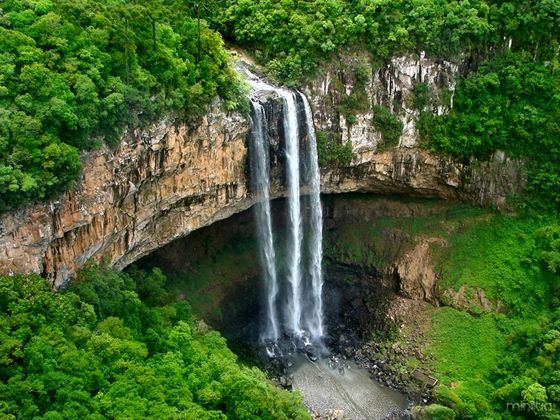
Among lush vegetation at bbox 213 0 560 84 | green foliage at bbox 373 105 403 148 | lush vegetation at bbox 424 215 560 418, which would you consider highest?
lush vegetation at bbox 213 0 560 84

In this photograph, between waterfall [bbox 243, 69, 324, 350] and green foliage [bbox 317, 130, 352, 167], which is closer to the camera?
waterfall [bbox 243, 69, 324, 350]

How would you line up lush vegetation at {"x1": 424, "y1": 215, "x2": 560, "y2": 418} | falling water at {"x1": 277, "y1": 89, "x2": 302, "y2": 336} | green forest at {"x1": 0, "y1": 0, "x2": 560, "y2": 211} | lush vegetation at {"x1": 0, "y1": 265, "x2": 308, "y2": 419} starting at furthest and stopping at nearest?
1. falling water at {"x1": 277, "y1": 89, "x2": 302, "y2": 336}
2. lush vegetation at {"x1": 424, "y1": 215, "x2": 560, "y2": 418}
3. green forest at {"x1": 0, "y1": 0, "x2": 560, "y2": 211}
4. lush vegetation at {"x1": 0, "y1": 265, "x2": 308, "y2": 419}

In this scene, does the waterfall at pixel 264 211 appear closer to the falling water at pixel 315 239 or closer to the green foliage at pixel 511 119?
the falling water at pixel 315 239

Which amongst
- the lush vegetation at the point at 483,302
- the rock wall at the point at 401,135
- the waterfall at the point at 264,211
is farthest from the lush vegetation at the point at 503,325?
the waterfall at the point at 264,211

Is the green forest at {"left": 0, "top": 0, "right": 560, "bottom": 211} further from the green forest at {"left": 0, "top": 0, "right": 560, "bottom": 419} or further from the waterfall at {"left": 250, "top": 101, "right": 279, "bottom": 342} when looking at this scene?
the waterfall at {"left": 250, "top": 101, "right": 279, "bottom": 342}

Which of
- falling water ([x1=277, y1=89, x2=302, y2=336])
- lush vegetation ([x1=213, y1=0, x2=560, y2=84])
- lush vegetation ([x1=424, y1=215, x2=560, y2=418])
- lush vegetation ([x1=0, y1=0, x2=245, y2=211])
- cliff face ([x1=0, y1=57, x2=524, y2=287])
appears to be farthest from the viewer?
lush vegetation ([x1=213, y1=0, x2=560, y2=84])

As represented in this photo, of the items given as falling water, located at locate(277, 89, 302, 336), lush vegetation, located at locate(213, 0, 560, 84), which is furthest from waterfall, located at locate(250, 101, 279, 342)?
lush vegetation, located at locate(213, 0, 560, 84)

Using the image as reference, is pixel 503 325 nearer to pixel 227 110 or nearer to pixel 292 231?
pixel 292 231

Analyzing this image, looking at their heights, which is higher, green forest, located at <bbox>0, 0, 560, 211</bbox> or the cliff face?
green forest, located at <bbox>0, 0, 560, 211</bbox>
